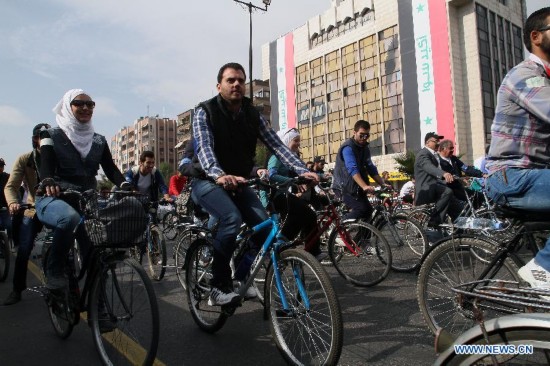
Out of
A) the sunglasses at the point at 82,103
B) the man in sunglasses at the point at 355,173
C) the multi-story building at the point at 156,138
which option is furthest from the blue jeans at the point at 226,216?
the multi-story building at the point at 156,138

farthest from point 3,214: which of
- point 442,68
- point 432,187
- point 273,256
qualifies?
point 442,68

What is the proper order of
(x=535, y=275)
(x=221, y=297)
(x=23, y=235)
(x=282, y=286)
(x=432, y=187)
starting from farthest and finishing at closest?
(x=432, y=187), (x=23, y=235), (x=221, y=297), (x=282, y=286), (x=535, y=275)

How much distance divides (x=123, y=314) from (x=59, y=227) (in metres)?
0.86

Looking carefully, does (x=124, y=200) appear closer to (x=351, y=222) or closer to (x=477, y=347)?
(x=477, y=347)

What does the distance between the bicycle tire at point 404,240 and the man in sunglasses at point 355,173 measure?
0.34m

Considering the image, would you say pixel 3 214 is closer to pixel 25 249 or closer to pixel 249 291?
pixel 25 249

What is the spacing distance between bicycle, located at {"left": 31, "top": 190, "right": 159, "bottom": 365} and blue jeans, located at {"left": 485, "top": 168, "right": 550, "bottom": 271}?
2131 millimetres

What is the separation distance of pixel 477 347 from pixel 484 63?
158 ft

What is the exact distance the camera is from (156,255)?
6328mm

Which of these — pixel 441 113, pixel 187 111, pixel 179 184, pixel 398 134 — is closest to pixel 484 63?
pixel 441 113

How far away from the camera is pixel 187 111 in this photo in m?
97.4

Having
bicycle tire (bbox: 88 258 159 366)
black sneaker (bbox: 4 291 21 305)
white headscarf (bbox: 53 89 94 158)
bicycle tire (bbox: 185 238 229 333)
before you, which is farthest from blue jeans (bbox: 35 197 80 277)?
black sneaker (bbox: 4 291 21 305)

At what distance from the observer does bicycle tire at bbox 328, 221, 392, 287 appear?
210 inches

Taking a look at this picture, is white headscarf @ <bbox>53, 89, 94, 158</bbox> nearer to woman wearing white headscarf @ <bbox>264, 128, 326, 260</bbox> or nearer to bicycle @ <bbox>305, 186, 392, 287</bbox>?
woman wearing white headscarf @ <bbox>264, 128, 326, 260</bbox>
